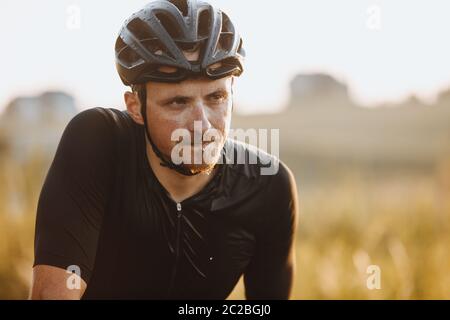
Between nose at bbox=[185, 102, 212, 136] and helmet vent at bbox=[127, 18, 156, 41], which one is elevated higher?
helmet vent at bbox=[127, 18, 156, 41]

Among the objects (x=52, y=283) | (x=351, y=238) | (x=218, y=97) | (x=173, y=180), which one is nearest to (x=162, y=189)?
(x=173, y=180)

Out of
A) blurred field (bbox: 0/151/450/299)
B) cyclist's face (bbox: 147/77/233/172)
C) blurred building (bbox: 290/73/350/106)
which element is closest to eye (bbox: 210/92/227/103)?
cyclist's face (bbox: 147/77/233/172)

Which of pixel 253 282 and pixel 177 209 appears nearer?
pixel 177 209

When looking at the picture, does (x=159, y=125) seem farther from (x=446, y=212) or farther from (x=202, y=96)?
(x=446, y=212)

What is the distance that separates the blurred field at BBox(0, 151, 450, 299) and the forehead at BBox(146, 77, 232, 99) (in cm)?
265

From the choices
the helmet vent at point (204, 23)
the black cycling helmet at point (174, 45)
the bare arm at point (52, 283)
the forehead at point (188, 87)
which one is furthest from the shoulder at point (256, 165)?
the bare arm at point (52, 283)

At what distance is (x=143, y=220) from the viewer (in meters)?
3.11

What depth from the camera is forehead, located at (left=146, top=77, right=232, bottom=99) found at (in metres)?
2.95

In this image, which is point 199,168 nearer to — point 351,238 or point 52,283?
point 52,283

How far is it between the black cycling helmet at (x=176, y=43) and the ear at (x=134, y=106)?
8 centimetres

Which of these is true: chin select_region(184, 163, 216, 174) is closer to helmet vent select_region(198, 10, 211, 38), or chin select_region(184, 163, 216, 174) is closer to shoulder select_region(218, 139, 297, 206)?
shoulder select_region(218, 139, 297, 206)

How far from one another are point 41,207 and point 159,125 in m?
0.68
